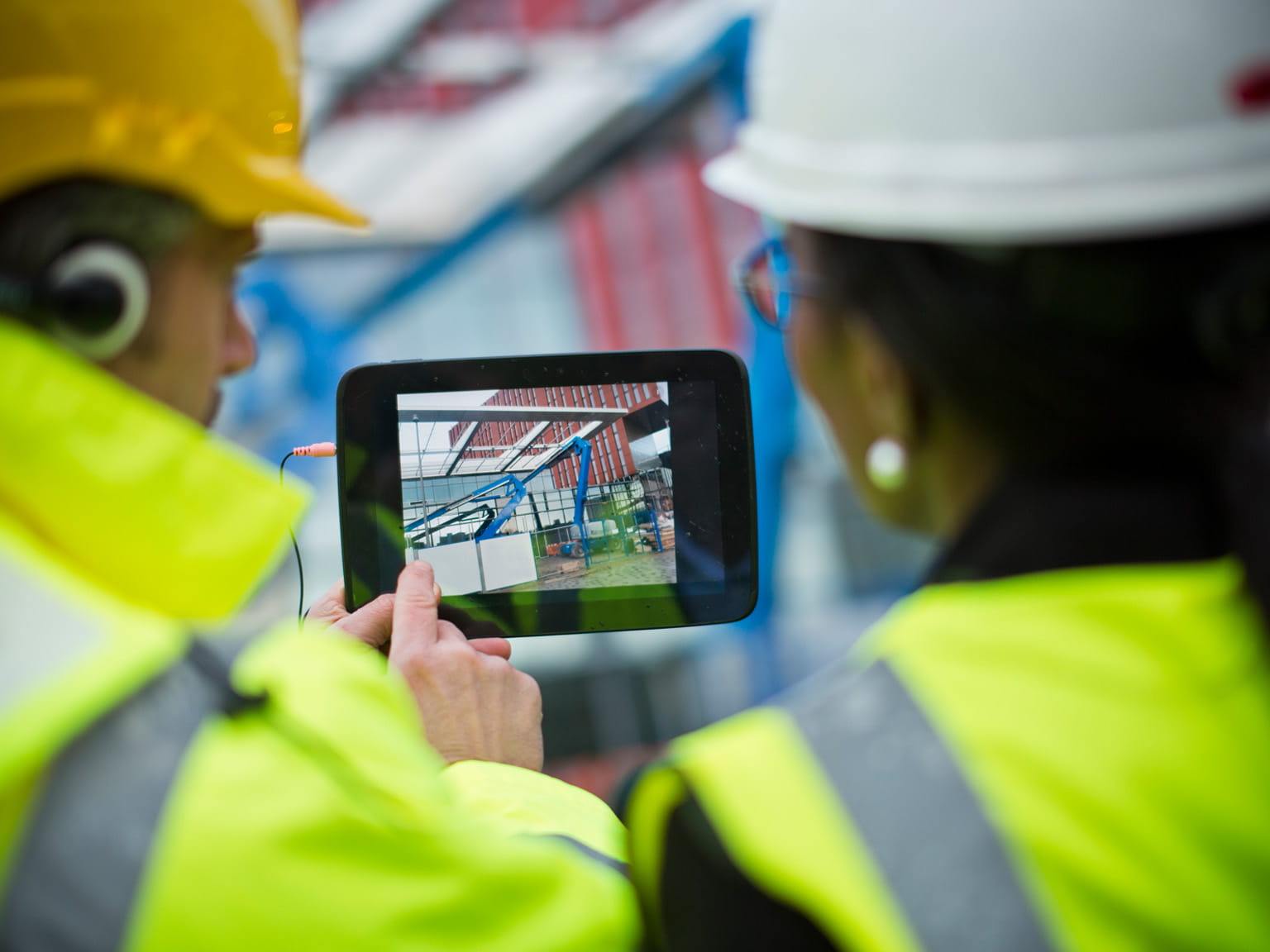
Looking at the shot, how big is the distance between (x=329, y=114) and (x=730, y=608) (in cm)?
765

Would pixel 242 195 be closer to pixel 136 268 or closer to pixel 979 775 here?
pixel 136 268

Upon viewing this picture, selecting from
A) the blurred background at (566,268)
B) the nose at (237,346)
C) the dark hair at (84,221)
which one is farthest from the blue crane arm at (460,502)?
the blurred background at (566,268)

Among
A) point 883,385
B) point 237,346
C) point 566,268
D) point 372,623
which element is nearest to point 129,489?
point 237,346

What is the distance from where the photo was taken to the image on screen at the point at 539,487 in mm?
909

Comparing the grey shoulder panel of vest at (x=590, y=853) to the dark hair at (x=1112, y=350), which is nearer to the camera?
the dark hair at (x=1112, y=350)

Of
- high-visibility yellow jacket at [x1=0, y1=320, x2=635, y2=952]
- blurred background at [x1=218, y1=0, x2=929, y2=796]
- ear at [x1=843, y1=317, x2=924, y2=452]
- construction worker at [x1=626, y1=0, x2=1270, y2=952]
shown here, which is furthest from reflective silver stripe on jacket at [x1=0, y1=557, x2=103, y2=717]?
blurred background at [x1=218, y1=0, x2=929, y2=796]

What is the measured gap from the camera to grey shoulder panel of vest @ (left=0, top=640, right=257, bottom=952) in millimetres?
523

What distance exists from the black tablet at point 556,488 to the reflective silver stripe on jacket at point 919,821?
12.7 inches

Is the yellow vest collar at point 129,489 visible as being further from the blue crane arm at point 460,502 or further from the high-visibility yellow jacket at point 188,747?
the blue crane arm at point 460,502

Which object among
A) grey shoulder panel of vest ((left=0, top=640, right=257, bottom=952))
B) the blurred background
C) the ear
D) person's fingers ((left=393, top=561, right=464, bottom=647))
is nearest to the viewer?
grey shoulder panel of vest ((left=0, top=640, right=257, bottom=952))

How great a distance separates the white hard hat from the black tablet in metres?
0.30

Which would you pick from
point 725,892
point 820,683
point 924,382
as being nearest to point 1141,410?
point 924,382

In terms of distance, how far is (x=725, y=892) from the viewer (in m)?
0.59

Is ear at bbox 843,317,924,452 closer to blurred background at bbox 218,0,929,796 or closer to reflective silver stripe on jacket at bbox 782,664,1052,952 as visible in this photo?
reflective silver stripe on jacket at bbox 782,664,1052,952
